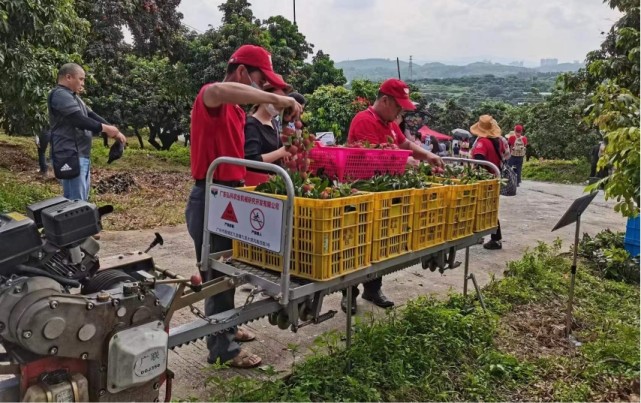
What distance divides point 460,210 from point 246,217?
5.64 ft

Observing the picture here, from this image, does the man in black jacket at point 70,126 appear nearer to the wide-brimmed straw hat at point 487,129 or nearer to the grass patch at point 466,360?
the grass patch at point 466,360

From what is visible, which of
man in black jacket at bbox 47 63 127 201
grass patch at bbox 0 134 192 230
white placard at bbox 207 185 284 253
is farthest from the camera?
grass patch at bbox 0 134 192 230

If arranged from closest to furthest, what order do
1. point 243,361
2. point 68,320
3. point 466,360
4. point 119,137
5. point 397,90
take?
point 68,320
point 243,361
point 466,360
point 397,90
point 119,137

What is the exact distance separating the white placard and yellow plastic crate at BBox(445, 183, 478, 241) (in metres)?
1.50

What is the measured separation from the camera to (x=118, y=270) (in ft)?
8.99

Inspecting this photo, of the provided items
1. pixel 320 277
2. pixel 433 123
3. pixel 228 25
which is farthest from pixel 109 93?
pixel 433 123

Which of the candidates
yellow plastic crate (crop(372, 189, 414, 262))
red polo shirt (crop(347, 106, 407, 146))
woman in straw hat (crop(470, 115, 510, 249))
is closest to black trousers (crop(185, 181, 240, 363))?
yellow plastic crate (crop(372, 189, 414, 262))

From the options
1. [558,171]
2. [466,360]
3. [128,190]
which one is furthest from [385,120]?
[558,171]

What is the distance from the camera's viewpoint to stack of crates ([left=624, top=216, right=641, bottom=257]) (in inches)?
248

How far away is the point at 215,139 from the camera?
3260mm

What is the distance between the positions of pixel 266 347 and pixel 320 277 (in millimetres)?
1325

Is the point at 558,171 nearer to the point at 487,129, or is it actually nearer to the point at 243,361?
the point at 487,129

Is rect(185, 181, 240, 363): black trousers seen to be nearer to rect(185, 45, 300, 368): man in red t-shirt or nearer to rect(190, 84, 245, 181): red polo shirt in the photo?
rect(185, 45, 300, 368): man in red t-shirt

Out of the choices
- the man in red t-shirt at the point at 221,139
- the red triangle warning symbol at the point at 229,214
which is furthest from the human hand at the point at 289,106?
the red triangle warning symbol at the point at 229,214
